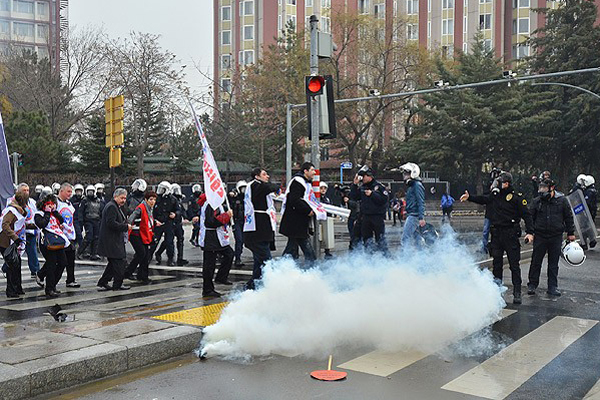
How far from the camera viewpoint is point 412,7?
69875 mm

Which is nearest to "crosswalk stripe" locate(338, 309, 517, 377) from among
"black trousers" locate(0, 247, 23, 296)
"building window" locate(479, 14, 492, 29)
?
"black trousers" locate(0, 247, 23, 296)

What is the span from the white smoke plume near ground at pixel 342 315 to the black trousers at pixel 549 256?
3.11 meters

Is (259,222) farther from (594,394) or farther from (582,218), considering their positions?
(582,218)

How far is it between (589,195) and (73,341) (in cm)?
1329

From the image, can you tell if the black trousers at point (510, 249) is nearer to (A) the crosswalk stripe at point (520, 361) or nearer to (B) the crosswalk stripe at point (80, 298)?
(A) the crosswalk stripe at point (520, 361)

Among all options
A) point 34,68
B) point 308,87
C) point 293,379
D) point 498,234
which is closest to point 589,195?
point 498,234

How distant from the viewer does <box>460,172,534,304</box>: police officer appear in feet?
30.7

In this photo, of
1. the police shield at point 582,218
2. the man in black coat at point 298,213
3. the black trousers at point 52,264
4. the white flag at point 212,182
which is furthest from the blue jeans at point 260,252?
the police shield at point 582,218

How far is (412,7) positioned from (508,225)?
212 feet

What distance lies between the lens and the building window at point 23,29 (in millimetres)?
92875

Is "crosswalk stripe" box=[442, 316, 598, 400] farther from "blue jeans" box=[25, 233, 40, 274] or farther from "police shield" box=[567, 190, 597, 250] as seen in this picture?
"blue jeans" box=[25, 233, 40, 274]

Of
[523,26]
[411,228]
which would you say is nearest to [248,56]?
[523,26]

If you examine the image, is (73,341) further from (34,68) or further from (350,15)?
(34,68)

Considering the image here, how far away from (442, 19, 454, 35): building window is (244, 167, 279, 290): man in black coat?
210ft
